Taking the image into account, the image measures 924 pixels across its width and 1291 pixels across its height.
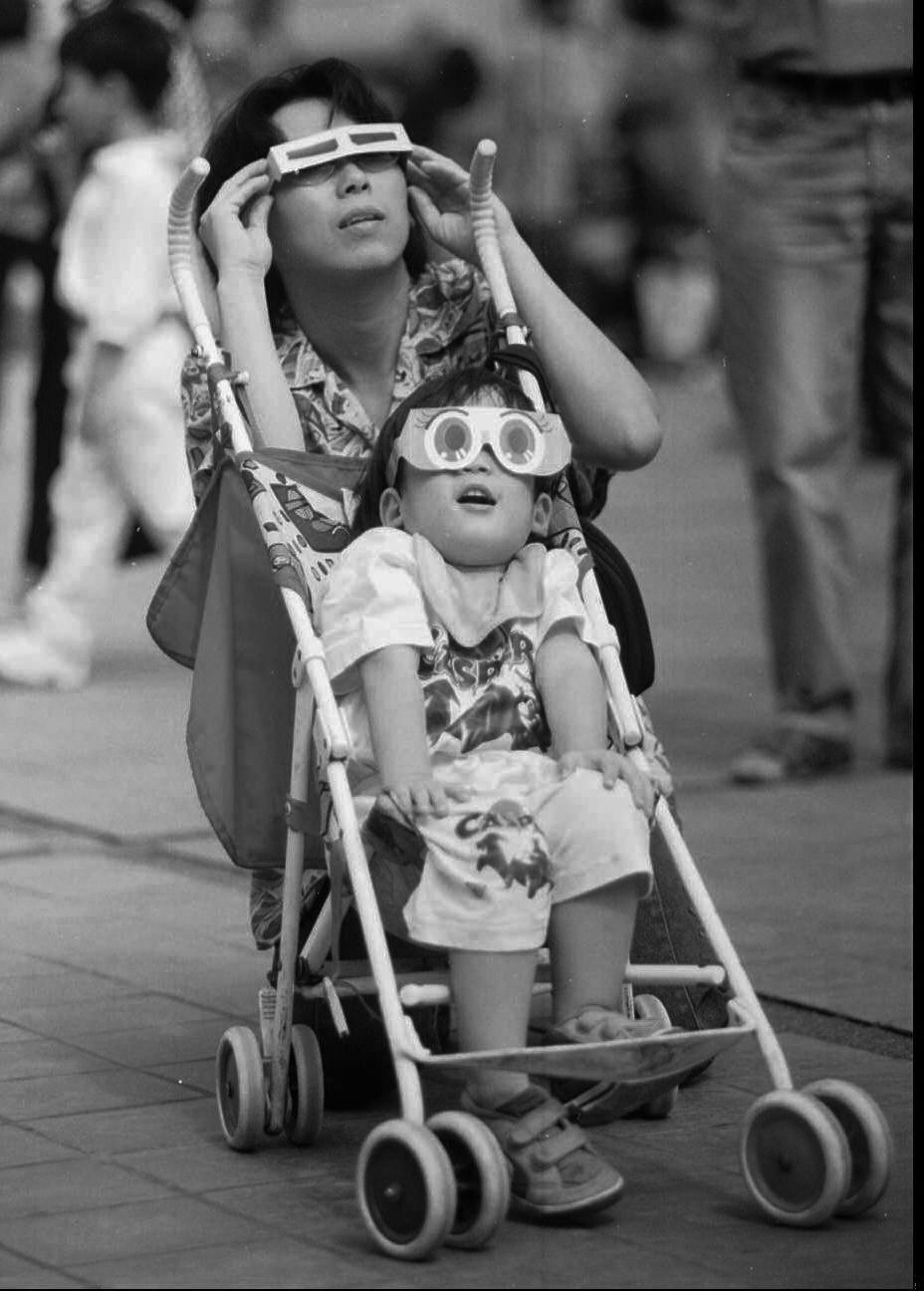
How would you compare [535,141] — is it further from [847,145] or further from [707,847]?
[707,847]

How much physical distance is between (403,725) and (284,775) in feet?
1.80

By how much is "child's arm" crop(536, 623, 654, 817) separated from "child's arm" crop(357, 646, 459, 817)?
8.1 inches

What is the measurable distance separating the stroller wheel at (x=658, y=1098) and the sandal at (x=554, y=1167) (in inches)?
24.5

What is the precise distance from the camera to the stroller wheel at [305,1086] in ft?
14.0

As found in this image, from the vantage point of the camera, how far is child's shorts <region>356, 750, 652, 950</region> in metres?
3.82

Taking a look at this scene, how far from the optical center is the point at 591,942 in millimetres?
3936

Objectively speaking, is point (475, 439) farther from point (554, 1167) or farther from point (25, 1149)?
point (25, 1149)

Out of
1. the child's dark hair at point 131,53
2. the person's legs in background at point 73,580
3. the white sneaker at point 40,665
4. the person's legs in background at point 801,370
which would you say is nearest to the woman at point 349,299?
the person's legs in background at point 801,370

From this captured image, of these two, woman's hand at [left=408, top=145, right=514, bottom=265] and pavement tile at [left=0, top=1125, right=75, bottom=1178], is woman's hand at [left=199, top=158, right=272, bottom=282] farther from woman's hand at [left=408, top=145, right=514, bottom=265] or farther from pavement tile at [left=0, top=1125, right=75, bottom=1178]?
pavement tile at [left=0, top=1125, right=75, bottom=1178]

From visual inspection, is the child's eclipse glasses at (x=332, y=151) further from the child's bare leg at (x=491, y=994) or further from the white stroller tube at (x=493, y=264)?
the child's bare leg at (x=491, y=994)

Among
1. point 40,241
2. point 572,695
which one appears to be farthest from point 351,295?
point 40,241

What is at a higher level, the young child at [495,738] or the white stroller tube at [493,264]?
the white stroller tube at [493,264]

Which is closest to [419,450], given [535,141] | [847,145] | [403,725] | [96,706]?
[403,725]

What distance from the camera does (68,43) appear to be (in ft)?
31.2
